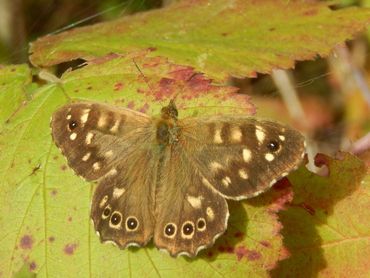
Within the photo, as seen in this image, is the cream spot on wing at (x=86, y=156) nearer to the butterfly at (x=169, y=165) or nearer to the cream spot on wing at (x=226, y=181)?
the butterfly at (x=169, y=165)

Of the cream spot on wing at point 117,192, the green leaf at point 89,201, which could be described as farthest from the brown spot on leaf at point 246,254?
the cream spot on wing at point 117,192

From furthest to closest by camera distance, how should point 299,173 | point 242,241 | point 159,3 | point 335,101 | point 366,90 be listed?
point 335,101 → point 159,3 → point 366,90 → point 299,173 → point 242,241

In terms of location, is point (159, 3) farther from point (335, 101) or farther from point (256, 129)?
point (256, 129)

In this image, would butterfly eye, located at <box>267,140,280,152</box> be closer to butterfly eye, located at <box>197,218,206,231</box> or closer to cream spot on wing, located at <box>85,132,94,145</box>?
butterfly eye, located at <box>197,218,206,231</box>

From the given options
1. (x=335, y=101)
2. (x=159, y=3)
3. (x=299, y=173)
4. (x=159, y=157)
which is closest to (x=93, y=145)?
(x=159, y=157)

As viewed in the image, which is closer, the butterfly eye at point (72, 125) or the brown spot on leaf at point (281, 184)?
the brown spot on leaf at point (281, 184)

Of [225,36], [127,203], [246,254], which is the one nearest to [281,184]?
[246,254]
